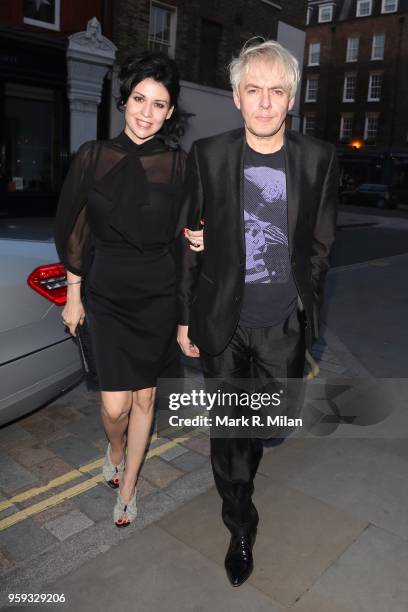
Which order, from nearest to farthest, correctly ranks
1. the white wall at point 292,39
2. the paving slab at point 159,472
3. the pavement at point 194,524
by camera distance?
the pavement at point 194,524 < the paving slab at point 159,472 < the white wall at point 292,39

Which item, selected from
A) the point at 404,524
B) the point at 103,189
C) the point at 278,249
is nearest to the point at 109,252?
the point at 103,189

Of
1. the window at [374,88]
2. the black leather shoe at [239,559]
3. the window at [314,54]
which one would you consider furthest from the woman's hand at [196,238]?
the window at [314,54]

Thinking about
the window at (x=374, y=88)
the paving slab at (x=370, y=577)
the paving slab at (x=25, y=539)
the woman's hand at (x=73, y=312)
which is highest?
the window at (x=374, y=88)

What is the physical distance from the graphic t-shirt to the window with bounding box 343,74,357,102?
43.1 meters

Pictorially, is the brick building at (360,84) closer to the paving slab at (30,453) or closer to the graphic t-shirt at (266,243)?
the paving slab at (30,453)

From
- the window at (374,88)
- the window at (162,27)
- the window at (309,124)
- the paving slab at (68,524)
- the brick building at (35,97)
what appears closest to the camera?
the paving slab at (68,524)

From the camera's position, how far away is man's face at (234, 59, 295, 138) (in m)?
2.28

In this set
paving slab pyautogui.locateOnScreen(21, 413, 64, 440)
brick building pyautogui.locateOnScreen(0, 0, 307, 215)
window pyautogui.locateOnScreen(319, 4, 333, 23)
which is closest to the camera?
paving slab pyautogui.locateOnScreen(21, 413, 64, 440)

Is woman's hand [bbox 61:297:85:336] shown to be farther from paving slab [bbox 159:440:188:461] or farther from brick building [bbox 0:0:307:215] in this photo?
brick building [bbox 0:0:307:215]

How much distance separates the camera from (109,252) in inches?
104

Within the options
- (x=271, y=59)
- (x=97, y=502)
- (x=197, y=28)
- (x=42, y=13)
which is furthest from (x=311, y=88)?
(x=97, y=502)

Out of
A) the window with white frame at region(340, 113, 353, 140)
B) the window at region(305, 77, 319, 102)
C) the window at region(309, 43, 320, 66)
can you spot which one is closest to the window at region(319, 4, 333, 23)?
the window at region(309, 43, 320, 66)

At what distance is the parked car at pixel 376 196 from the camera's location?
3272cm

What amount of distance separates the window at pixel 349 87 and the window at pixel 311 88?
2.44 metres
